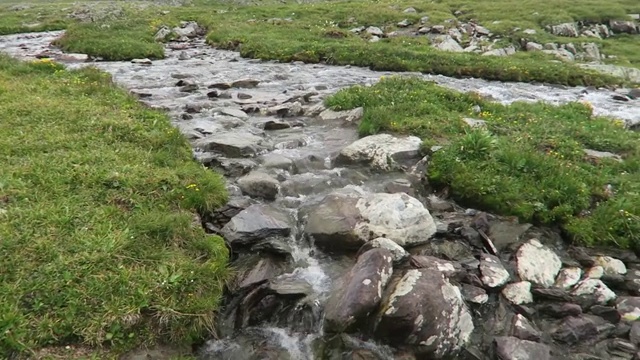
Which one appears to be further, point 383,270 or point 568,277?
point 568,277

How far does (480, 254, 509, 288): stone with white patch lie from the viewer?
25.1 feet

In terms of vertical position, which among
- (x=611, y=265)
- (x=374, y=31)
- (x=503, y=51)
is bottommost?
(x=503, y=51)

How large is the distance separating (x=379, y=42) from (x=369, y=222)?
82.0 feet

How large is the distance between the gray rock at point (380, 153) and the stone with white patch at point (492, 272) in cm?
401

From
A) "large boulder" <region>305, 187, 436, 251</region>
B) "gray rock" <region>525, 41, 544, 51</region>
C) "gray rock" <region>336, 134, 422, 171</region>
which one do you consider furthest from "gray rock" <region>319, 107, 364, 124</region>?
"gray rock" <region>525, 41, 544, 51</region>

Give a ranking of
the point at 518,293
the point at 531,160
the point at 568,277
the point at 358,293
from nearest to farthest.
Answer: the point at 358,293
the point at 518,293
the point at 568,277
the point at 531,160

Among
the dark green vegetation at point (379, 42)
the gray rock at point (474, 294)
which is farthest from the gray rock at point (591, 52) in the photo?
the gray rock at point (474, 294)

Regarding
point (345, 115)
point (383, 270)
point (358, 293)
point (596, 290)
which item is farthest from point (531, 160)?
point (358, 293)

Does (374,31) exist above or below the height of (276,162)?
below

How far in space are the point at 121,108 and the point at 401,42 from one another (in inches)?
894

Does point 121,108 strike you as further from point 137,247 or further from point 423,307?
point 423,307

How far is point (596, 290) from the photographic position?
7.51 m

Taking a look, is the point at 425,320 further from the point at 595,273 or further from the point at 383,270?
the point at 595,273

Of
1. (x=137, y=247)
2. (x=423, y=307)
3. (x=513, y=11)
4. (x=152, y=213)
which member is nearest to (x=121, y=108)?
(x=152, y=213)
